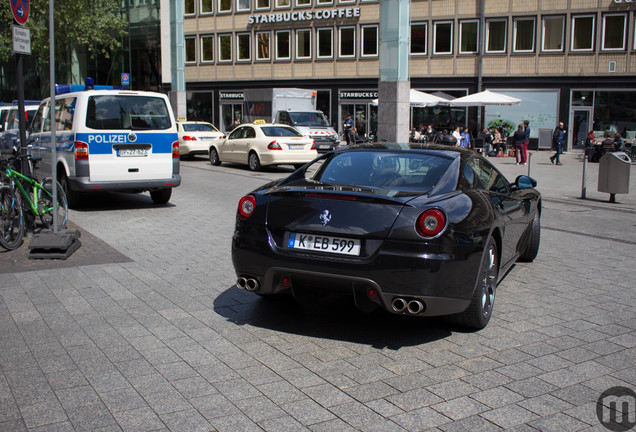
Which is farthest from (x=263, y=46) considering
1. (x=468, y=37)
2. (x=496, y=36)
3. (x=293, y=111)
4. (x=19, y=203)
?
(x=19, y=203)

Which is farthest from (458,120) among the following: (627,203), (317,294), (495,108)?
(317,294)

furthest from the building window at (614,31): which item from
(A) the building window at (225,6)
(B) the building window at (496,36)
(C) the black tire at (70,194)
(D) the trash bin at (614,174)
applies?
(C) the black tire at (70,194)

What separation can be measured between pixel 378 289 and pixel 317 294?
0.61 meters

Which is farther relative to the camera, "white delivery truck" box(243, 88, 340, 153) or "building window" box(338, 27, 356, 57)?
"building window" box(338, 27, 356, 57)

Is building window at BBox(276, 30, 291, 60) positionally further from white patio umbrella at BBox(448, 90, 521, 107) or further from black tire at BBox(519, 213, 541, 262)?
black tire at BBox(519, 213, 541, 262)

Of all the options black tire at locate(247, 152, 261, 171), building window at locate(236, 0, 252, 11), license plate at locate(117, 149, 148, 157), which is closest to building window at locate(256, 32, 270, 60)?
building window at locate(236, 0, 252, 11)

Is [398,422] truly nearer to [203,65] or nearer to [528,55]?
[528,55]

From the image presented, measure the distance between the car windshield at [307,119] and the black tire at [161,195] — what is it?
17.0 m

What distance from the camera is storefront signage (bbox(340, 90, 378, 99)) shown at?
40.3m

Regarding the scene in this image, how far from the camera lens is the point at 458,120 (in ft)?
122

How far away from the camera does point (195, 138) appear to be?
960 inches

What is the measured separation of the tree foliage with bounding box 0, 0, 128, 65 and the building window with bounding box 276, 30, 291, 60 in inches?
394

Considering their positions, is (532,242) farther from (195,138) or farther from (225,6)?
(225,6)

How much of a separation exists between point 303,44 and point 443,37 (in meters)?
9.58
